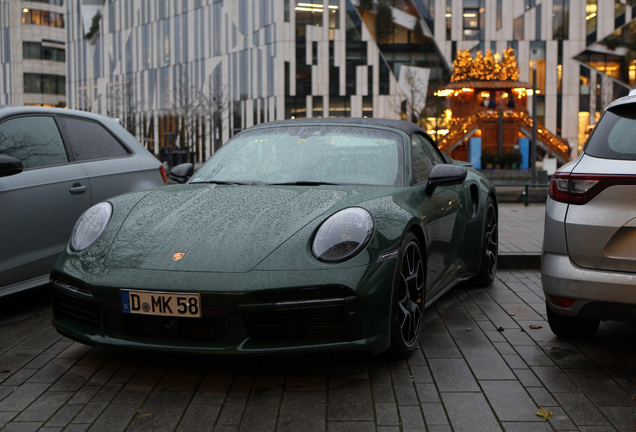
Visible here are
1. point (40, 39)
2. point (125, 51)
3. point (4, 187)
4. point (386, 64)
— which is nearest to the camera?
point (4, 187)

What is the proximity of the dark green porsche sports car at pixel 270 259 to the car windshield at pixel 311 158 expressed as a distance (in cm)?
1

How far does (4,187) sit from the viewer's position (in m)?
4.68

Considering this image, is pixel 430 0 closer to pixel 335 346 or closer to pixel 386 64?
pixel 386 64

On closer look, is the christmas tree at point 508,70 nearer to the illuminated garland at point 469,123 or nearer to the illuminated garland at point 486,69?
the illuminated garland at point 486,69

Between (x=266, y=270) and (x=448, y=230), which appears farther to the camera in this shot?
(x=448, y=230)

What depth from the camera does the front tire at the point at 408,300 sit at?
3610mm

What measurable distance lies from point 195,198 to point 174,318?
3.13 feet

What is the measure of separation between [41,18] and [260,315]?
272 ft

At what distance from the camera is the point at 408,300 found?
152 inches

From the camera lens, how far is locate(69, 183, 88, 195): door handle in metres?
5.30

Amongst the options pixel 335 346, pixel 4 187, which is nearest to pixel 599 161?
pixel 335 346

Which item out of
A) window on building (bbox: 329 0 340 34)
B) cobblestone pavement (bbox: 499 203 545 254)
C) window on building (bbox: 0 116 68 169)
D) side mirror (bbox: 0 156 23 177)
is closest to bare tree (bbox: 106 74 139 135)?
window on building (bbox: 329 0 340 34)

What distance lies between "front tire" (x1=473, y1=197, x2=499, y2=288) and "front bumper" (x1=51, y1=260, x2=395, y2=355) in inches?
107

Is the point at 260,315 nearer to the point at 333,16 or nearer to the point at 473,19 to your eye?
the point at 333,16
